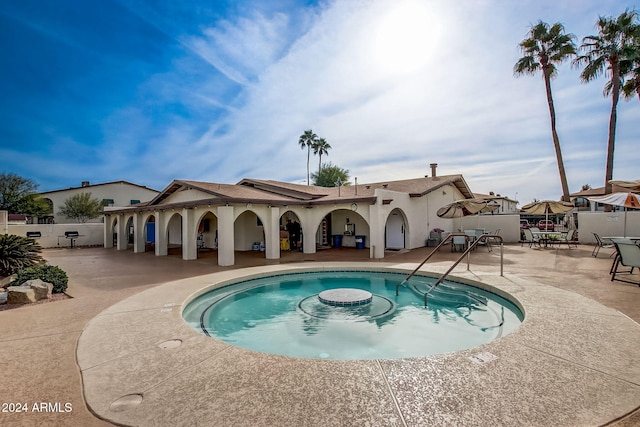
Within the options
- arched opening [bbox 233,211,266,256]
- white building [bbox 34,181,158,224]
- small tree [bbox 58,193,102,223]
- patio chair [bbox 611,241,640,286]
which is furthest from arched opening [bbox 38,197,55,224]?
patio chair [bbox 611,241,640,286]

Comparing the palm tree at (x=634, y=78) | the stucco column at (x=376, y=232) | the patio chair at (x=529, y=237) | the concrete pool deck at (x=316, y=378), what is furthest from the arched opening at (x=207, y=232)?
the palm tree at (x=634, y=78)

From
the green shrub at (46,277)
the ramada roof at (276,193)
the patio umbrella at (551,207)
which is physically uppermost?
the ramada roof at (276,193)

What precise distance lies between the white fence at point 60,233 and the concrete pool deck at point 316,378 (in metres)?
23.6

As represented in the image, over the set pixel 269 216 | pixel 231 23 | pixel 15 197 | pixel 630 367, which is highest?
pixel 231 23

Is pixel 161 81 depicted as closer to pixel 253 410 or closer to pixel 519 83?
pixel 253 410

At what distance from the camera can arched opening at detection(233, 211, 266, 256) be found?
18781 millimetres

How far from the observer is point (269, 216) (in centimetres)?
1485

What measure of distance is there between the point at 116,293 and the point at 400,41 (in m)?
11.4

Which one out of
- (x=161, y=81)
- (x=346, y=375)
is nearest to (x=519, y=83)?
(x=161, y=81)

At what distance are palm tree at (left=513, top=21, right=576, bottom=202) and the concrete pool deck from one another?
835 inches

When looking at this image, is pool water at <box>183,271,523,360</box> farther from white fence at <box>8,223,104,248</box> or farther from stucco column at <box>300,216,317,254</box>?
white fence at <box>8,223,104,248</box>

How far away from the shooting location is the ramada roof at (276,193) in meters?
14.2

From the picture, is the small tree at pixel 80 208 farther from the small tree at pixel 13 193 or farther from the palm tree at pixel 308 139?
the palm tree at pixel 308 139

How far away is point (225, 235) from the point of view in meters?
13.1
